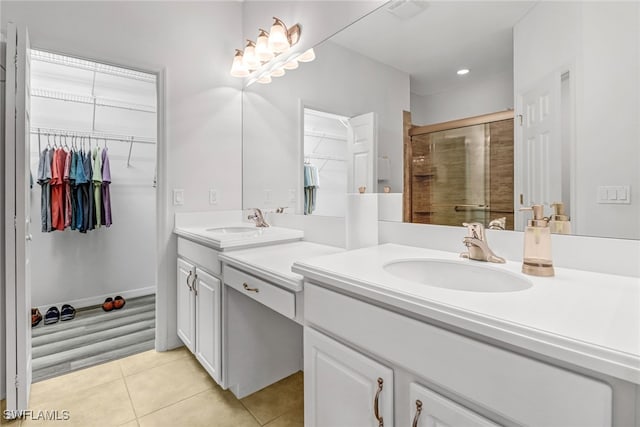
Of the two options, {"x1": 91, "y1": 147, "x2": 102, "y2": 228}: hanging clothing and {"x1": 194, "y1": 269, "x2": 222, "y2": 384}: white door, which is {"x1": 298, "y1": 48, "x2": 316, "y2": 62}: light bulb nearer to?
{"x1": 194, "y1": 269, "x2": 222, "y2": 384}: white door

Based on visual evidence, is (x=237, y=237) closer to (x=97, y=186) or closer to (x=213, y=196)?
(x=213, y=196)

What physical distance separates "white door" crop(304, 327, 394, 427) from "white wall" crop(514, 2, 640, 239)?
0.76 metres

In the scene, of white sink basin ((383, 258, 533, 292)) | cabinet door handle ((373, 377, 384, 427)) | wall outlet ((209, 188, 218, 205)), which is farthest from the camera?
wall outlet ((209, 188, 218, 205))

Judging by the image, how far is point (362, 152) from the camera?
1570mm

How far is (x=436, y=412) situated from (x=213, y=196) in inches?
80.9

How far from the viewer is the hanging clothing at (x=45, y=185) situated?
2.58m

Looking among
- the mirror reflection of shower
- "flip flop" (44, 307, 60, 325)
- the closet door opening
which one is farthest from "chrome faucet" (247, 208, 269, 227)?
"flip flop" (44, 307, 60, 325)

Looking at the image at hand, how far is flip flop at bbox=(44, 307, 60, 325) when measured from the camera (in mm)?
2566

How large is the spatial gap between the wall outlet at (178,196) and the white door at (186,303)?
1.29ft

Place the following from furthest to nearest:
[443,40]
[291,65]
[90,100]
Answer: [90,100] < [291,65] < [443,40]

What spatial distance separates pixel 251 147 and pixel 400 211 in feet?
4.70

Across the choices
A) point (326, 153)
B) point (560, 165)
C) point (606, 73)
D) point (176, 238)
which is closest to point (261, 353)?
point (176, 238)

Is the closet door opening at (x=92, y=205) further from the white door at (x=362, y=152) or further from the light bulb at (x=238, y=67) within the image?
the white door at (x=362, y=152)

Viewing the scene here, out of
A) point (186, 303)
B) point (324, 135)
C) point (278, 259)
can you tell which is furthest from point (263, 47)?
point (186, 303)
